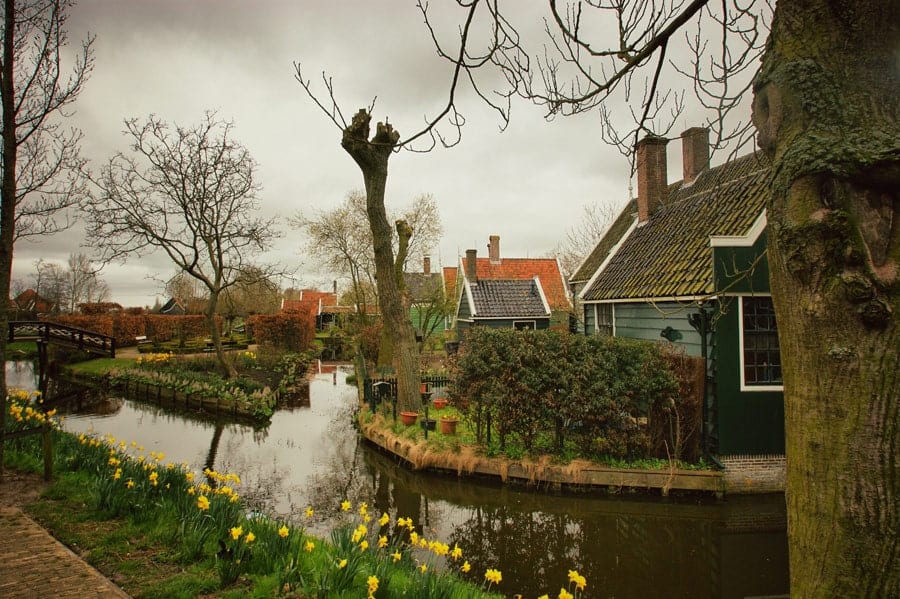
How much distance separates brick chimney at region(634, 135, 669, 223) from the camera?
13969 mm

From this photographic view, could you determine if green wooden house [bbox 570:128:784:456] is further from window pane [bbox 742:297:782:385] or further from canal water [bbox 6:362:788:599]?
canal water [bbox 6:362:788:599]

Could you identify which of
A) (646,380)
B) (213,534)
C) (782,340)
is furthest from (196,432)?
(782,340)

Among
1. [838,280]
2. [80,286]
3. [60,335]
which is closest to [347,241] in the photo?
[60,335]

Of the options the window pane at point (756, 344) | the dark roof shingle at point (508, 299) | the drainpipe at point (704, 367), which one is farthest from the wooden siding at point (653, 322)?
the dark roof shingle at point (508, 299)

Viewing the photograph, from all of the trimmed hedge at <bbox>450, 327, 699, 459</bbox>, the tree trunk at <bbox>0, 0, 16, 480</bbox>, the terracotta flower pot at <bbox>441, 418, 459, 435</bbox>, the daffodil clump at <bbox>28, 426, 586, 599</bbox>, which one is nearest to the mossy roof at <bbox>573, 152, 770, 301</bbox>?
the trimmed hedge at <bbox>450, 327, 699, 459</bbox>

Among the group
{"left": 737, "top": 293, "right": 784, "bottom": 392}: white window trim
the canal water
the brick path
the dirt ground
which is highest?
{"left": 737, "top": 293, "right": 784, "bottom": 392}: white window trim

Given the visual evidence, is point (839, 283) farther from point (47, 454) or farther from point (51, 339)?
point (51, 339)

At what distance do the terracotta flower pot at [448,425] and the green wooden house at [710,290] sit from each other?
479 cm

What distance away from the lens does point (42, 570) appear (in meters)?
4.13

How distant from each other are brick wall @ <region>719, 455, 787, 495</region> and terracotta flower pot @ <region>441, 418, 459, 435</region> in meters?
5.06

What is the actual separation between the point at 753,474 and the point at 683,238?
5.41m

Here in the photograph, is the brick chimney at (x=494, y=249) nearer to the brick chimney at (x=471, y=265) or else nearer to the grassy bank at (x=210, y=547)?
the brick chimney at (x=471, y=265)

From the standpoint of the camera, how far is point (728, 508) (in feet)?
25.2

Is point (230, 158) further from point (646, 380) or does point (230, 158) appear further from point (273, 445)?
point (646, 380)
